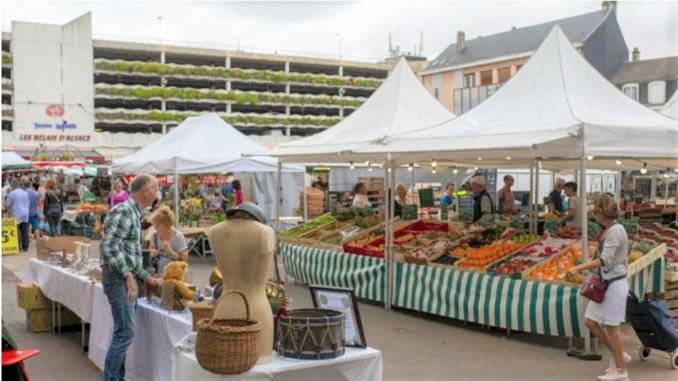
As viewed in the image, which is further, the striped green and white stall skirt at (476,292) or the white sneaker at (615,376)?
the striped green and white stall skirt at (476,292)

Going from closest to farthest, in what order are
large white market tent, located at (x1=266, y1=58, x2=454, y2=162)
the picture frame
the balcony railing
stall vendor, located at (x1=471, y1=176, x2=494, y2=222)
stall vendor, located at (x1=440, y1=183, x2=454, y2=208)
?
the picture frame
large white market tent, located at (x1=266, y1=58, x2=454, y2=162)
stall vendor, located at (x1=471, y1=176, x2=494, y2=222)
stall vendor, located at (x1=440, y1=183, x2=454, y2=208)
the balcony railing

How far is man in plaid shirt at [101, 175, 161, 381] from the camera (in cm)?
502

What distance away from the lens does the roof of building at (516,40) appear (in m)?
49.8

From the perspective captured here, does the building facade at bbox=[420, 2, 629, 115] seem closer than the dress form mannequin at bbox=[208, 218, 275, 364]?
No

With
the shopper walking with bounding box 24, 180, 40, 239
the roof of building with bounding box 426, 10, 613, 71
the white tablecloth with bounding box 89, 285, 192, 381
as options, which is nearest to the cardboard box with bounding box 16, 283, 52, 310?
the white tablecloth with bounding box 89, 285, 192, 381

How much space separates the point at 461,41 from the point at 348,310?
5738cm

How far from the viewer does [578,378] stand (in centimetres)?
613

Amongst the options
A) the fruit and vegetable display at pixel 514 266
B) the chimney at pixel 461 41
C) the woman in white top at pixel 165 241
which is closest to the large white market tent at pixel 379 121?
the fruit and vegetable display at pixel 514 266

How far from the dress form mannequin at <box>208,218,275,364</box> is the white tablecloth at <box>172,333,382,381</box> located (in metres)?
0.09

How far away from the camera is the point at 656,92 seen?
46656 mm

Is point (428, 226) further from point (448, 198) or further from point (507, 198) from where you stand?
point (448, 198)

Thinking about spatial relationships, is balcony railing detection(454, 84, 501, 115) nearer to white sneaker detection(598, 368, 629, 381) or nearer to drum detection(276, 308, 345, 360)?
white sneaker detection(598, 368, 629, 381)

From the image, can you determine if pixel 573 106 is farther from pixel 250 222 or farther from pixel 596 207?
pixel 250 222

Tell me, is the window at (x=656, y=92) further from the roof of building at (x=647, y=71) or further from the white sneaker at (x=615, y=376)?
the white sneaker at (x=615, y=376)
